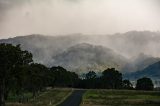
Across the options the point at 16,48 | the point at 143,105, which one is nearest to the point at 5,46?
the point at 16,48

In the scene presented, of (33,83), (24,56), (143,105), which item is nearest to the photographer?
(24,56)

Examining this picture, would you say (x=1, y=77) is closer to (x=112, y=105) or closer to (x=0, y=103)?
(x=0, y=103)

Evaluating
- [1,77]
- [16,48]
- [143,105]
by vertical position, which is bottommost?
[143,105]

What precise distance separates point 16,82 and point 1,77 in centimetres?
443

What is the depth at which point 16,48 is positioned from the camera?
11444 centimetres

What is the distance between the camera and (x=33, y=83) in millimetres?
178375

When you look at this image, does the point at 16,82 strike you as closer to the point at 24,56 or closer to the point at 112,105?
the point at 24,56

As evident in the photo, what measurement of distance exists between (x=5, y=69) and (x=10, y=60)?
121 inches

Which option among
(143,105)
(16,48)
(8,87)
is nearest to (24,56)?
(16,48)

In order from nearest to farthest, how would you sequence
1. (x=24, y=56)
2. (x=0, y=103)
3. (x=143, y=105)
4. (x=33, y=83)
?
(x=0, y=103)
(x=24, y=56)
(x=143, y=105)
(x=33, y=83)

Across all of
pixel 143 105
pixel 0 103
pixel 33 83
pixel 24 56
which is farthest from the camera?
pixel 33 83

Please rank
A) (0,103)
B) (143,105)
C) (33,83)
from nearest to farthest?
(0,103)
(143,105)
(33,83)

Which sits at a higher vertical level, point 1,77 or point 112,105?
point 1,77

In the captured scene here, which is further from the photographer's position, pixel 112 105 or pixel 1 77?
pixel 112 105
